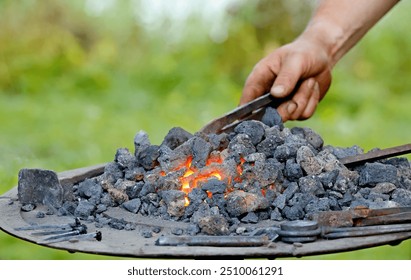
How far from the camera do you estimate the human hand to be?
2.79 metres

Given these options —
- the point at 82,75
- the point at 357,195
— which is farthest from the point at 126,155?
the point at 82,75

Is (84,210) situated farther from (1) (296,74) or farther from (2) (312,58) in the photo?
(2) (312,58)

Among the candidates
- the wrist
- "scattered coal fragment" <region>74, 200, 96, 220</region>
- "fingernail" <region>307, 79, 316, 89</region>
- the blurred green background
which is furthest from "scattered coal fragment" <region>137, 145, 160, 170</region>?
the blurred green background

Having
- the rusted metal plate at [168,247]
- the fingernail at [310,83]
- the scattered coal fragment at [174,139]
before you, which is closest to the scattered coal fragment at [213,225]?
the rusted metal plate at [168,247]

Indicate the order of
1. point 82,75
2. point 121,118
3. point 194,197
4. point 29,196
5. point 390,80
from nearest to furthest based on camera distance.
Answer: point 194,197 → point 29,196 → point 121,118 → point 82,75 → point 390,80

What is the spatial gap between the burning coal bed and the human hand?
48 cm

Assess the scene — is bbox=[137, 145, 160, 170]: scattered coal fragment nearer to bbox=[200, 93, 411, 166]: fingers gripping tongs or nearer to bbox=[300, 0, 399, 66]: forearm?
bbox=[200, 93, 411, 166]: fingers gripping tongs

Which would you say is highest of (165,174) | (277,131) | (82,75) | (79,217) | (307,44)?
(82,75)

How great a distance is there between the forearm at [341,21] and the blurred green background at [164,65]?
95.0 inches

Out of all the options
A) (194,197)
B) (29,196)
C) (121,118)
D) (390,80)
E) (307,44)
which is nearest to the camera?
(194,197)

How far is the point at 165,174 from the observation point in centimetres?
219

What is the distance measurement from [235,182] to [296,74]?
0.80 m

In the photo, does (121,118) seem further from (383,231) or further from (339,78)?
(383,231)

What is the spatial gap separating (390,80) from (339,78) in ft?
1.66
